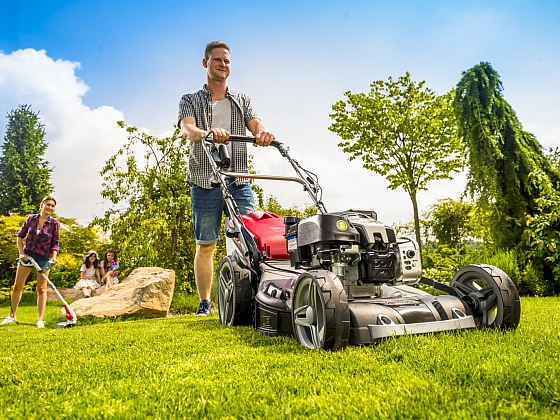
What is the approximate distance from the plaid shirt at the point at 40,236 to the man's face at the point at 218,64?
3.46 metres

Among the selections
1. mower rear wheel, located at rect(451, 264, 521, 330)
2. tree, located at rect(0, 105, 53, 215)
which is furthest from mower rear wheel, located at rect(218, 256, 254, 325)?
tree, located at rect(0, 105, 53, 215)

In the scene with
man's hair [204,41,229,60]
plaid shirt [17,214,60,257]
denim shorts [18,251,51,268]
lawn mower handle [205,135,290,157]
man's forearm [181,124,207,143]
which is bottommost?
denim shorts [18,251,51,268]

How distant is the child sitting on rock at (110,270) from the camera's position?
1070cm

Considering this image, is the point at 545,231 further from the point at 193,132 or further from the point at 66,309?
the point at 66,309

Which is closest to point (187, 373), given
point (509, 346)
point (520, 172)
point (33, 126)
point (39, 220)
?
point (509, 346)

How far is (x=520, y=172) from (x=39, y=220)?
7.01 metres

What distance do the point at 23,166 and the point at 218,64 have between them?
2194 centimetres

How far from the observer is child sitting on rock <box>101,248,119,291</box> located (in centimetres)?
1070

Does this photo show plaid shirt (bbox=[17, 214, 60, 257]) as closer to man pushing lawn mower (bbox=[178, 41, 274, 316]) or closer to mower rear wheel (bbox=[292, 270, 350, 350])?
man pushing lawn mower (bbox=[178, 41, 274, 316])

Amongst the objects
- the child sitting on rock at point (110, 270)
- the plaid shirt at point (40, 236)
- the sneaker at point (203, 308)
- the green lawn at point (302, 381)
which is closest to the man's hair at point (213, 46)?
the sneaker at point (203, 308)

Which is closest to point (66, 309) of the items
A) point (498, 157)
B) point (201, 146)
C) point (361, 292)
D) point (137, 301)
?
point (137, 301)

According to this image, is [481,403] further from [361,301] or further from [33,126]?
[33,126]

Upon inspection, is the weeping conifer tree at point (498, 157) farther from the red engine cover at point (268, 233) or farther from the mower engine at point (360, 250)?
the mower engine at point (360, 250)

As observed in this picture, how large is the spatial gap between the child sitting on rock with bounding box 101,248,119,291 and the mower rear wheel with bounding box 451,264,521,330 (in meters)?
8.66
